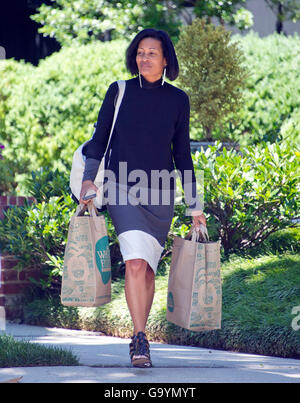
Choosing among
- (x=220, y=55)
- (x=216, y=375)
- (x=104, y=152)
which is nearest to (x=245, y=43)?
(x=220, y=55)

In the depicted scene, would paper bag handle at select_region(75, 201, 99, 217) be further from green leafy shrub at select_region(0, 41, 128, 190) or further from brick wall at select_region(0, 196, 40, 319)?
green leafy shrub at select_region(0, 41, 128, 190)

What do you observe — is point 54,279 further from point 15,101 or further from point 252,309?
point 15,101

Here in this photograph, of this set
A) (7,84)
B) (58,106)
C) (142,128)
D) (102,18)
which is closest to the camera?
(142,128)

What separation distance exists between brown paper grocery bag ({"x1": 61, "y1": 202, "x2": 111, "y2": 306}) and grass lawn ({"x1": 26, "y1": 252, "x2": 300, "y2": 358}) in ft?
3.76

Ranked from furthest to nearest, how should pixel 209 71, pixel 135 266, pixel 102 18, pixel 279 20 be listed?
pixel 279 20
pixel 102 18
pixel 209 71
pixel 135 266

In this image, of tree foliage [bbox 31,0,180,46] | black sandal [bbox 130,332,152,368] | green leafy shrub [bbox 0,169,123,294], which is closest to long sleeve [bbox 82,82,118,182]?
black sandal [bbox 130,332,152,368]

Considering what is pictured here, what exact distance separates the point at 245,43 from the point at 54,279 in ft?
16.1

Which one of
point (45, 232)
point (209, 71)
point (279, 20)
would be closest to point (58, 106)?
point (209, 71)

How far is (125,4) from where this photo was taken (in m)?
12.3

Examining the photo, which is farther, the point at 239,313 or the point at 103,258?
the point at 239,313

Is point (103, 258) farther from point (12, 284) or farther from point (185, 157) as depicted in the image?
point (12, 284)

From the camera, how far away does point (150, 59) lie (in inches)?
166

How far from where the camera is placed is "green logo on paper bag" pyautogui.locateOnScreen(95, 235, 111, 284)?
13.5ft

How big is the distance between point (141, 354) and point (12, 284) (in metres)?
2.63
